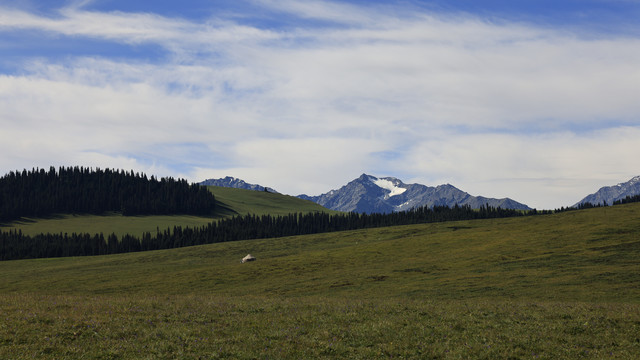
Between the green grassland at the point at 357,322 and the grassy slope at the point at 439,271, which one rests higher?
the green grassland at the point at 357,322

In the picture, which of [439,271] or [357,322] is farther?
[439,271]

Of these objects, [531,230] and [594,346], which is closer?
[594,346]

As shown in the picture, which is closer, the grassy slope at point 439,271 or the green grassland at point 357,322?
the green grassland at point 357,322

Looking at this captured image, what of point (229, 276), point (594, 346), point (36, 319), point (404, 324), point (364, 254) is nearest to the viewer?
point (594, 346)

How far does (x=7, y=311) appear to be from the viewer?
25688 millimetres

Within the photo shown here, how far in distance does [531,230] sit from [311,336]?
372 feet

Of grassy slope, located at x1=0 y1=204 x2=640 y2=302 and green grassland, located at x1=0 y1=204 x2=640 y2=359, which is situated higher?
green grassland, located at x1=0 y1=204 x2=640 y2=359

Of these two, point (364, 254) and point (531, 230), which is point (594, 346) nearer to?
point (364, 254)

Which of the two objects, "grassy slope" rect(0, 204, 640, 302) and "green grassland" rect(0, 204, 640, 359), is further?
"grassy slope" rect(0, 204, 640, 302)

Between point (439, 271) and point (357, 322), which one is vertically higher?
point (357, 322)

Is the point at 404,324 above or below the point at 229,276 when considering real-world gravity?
above

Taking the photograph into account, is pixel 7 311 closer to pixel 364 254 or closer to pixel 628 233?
pixel 364 254

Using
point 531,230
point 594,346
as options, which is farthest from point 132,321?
point 531,230

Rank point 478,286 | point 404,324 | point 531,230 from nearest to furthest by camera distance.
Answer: point 404,324 < point 478,286 < point 531,230
